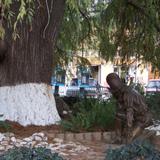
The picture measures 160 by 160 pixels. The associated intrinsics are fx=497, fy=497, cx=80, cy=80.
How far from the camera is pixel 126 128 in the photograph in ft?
29.5

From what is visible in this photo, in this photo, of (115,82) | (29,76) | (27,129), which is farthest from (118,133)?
(29,76)

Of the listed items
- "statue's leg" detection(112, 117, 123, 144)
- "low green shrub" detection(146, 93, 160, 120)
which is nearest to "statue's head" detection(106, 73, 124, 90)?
"statue's leg" detection(112, 117, 123, 144)

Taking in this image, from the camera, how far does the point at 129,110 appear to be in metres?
8.81

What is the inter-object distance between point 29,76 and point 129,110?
249 cm

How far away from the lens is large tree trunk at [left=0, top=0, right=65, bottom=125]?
1010 cm

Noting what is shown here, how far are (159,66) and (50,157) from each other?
10.0 m

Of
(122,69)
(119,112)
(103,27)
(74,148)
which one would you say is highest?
(103,27)

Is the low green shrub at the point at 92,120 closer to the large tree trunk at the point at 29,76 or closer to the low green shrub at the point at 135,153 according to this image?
the large tree trunk at the point at 29,76

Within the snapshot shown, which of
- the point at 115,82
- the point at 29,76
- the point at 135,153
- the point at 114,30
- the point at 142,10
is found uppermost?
the point at 142,10

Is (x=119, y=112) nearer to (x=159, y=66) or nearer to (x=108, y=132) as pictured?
(x=108, y=132)

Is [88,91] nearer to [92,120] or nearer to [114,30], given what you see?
[114,30]

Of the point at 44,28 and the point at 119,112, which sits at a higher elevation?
the point at 44,28

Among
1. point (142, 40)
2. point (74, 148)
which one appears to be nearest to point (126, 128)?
point (74, 148)

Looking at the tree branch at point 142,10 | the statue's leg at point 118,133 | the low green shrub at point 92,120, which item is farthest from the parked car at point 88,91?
the statue's leg at point 118,133
